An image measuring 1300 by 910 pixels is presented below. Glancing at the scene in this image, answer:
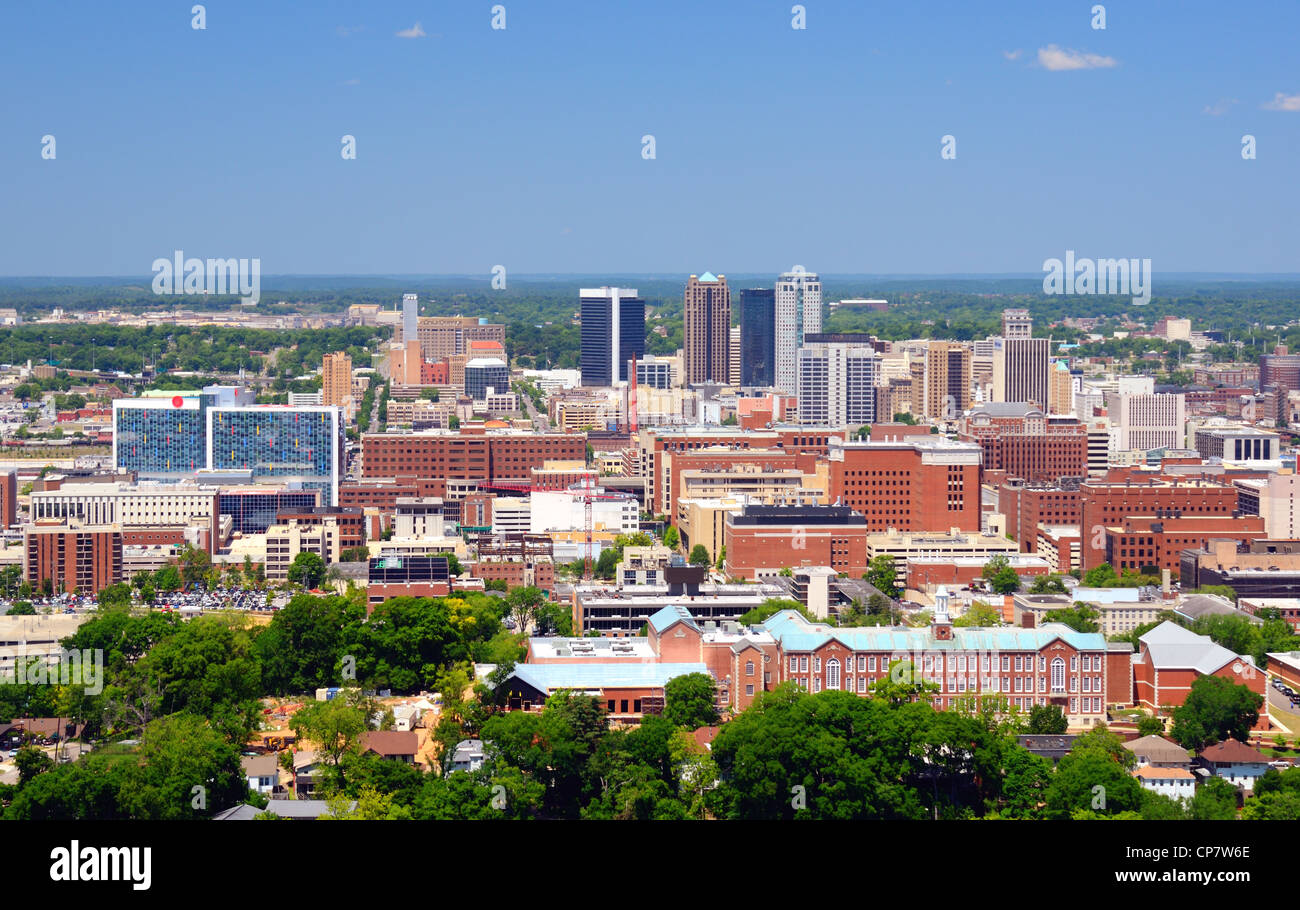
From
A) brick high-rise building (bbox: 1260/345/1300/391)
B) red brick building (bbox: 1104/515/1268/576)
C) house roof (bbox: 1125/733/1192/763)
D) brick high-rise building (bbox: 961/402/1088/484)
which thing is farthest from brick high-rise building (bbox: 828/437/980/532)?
brick high-rise building (bbox: 1260/345/1300/391)

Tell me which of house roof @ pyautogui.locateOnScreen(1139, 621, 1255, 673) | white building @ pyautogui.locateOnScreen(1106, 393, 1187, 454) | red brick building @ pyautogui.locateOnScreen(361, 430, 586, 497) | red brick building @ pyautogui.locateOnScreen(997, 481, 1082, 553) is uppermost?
white building @ pyautogui.locateOnScreen(1106, 393, 1187, 454)

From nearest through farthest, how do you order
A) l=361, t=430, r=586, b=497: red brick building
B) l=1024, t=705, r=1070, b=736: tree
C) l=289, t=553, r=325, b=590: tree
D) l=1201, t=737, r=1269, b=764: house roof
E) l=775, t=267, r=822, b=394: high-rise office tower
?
l=1201, t=737, r=1269, b=764: house roof
l=1024, t=705, r=1070, b=736: tree
l=289, t=553, r=325, b=590: tree
l=361, t=430, r=586, b=497: red brick building
l=775, t=267, r=822, b=394: high-rise office tower

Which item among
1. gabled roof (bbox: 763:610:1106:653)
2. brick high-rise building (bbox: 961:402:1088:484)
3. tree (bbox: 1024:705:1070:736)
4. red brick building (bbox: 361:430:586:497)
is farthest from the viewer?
red brick building (bbox: 361:430:586:497)

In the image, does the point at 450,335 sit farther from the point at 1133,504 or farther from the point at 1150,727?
the point at 1150,727

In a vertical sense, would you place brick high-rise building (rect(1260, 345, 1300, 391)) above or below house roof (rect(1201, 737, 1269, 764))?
above

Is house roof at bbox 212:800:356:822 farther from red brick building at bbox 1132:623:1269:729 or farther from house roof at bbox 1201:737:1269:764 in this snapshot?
red brick building at bbox 1132:623:1269:729

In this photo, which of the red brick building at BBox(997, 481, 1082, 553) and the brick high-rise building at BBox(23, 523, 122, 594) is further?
the red brick building at BBox(997, 481, 1082, 553)
